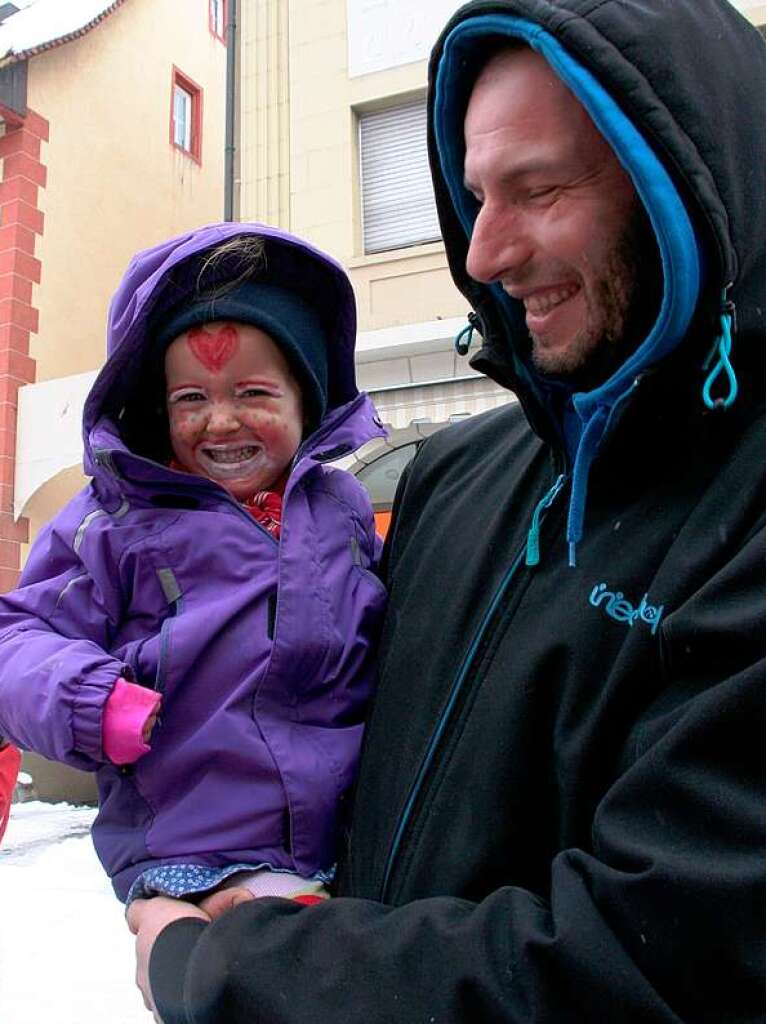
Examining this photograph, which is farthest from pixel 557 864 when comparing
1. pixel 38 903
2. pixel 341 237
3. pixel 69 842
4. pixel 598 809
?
pixel 341 237

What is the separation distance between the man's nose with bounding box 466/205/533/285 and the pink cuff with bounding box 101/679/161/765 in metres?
0.78

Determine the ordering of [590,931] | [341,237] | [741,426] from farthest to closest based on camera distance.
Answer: [341,237] < [741,426] < [590,931]

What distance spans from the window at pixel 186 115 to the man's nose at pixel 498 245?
509 inches

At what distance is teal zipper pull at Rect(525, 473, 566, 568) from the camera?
1.17 metres

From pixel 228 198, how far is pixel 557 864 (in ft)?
26.5

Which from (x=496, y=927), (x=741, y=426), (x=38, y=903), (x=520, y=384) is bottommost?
(x=38, y=903)

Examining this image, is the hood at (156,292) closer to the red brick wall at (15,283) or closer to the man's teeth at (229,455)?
the man's teeth at (229,455)

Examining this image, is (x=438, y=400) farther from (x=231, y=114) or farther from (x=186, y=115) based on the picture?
(x=186, y=115)

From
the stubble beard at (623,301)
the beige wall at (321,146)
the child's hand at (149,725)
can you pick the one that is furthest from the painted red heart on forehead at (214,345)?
the beige wall at (321,146)

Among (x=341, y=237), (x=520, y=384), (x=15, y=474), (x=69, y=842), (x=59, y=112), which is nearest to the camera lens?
(x=520, y=384)

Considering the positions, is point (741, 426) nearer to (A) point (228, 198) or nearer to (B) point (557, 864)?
(B) point (557, 864)

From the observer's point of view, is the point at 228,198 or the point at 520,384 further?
the point at 228,198

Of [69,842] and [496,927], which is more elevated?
[496,927]

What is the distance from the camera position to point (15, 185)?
984cm
